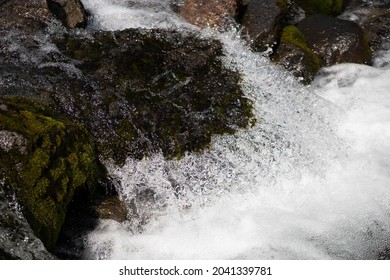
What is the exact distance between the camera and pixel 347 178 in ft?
21.2

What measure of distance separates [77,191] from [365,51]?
5966mm

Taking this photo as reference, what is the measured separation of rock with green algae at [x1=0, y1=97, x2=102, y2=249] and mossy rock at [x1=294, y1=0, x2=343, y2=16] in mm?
6387

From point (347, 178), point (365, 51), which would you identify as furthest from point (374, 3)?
point (347, 178)

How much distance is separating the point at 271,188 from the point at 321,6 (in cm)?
543

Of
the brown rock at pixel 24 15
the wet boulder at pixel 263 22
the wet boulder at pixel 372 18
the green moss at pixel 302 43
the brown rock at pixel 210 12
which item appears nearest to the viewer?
the brown rock at pixel 24 15

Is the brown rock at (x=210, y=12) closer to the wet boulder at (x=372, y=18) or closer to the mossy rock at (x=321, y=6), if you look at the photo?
the mossy rock at (x=321, y=6)

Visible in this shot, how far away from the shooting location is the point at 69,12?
8.13 m

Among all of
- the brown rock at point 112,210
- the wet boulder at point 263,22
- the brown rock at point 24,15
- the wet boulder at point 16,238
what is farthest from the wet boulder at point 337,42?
the wet boulder at point 16,238

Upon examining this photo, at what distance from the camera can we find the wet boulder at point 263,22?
333 inches

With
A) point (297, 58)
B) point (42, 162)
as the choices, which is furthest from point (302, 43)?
point (42, 162)

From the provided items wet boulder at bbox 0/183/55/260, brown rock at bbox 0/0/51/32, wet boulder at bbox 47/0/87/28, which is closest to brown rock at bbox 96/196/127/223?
wet boulder at bbox 0/183/55/260

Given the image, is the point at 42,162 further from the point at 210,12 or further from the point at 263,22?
the point at 263,22

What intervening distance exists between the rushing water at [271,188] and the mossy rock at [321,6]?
280 cm
